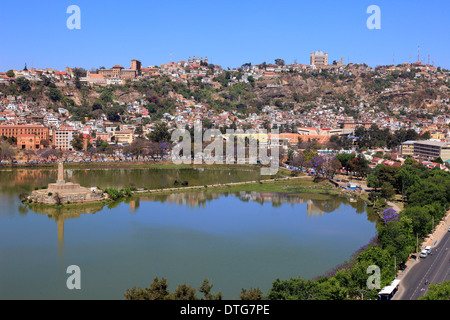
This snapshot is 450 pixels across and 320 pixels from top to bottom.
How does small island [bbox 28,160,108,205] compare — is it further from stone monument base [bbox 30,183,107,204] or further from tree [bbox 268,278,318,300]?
tree [bbox 268,278,318,300]

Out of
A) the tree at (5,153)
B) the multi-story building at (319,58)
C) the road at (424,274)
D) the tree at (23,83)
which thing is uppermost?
the multi-story building at (319,58)

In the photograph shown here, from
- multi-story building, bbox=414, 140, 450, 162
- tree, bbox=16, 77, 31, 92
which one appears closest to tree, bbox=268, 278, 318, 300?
multi-story building, bbox=414, 140, 450, 162

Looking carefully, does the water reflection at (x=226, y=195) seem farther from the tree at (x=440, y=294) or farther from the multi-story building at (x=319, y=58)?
the multi-story building at (x=319, y=58)

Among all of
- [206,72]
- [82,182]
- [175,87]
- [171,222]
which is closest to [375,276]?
[171,222]

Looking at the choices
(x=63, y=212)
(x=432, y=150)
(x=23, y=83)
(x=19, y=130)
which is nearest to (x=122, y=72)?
(x=23, y=83)

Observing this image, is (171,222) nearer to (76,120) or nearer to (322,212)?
(322,212)

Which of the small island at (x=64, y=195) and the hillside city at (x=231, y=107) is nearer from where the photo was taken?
the small island at (x=64, y=195)

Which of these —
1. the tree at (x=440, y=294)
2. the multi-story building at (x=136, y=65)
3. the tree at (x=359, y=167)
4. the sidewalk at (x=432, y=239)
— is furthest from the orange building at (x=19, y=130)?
the tree at (x=440, y=294)
